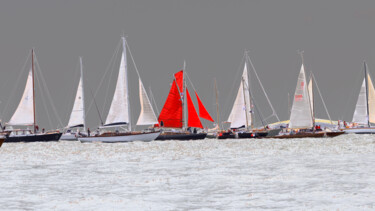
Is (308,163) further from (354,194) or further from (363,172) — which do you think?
(354,194)

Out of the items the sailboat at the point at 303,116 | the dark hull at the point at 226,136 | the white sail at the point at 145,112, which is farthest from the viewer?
the dark hull at the point at 226,136

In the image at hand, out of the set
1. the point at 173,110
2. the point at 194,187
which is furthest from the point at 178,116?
the point at 194,187

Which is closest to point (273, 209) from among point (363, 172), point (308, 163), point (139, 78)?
point (363, 172)

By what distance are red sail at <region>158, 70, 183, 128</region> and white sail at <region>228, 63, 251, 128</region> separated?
1487 centimetres

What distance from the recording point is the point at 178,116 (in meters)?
90.8

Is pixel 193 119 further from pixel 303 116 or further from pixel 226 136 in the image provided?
pixel 303 116

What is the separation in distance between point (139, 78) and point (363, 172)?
196 ft

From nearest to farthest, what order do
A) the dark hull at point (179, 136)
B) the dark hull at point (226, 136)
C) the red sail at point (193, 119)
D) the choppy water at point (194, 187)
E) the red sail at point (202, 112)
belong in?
the choppy water at point (194, 187) → the dark hull at point (179, 136) → the red sail at point (193, 119) → the red sail at point (202, 112) → the dark hull at point (226, 136)

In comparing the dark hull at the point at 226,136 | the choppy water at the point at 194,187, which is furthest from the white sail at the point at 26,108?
the choppy water at the point at 194,187

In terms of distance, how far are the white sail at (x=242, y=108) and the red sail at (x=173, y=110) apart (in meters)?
14.9

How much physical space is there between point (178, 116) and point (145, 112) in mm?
10339

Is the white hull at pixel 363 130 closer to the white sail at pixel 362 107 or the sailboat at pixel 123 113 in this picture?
the white sail at pixel 362 107

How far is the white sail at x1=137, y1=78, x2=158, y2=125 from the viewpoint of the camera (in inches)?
3206

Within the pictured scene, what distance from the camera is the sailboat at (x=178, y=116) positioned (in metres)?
88.4
